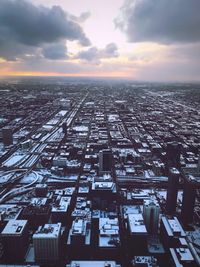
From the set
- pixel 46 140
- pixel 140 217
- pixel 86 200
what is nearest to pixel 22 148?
pixel 46 140

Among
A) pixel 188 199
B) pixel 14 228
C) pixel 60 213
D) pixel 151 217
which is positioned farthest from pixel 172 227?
pixel 14 228

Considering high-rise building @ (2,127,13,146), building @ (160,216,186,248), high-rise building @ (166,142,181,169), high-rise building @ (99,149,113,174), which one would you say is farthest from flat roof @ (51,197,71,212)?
high-rise building @ (2,127,13,146)

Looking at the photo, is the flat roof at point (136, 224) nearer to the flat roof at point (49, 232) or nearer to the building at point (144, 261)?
the building at point (144, 261)

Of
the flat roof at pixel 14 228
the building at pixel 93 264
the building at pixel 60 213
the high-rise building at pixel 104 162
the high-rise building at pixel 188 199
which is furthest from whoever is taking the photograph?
the high-rise building at pixel 104 162

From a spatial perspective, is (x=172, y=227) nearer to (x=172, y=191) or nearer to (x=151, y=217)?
→ (x=151, y=217)

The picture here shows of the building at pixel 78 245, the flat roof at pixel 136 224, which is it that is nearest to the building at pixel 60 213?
the building at pixel 78 245

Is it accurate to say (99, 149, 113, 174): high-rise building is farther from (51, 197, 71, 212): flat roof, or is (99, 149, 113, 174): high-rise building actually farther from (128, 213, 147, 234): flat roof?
(128, 213, 147, 234): flat roof

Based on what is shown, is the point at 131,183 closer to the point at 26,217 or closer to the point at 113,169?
the point at 113,169
